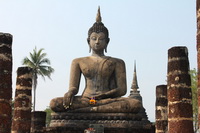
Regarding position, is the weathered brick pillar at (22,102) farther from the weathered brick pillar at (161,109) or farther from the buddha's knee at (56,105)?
the weathered brick pillar at (161,109)

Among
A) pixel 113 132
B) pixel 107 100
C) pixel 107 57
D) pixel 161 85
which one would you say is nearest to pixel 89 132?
pixel 113 132

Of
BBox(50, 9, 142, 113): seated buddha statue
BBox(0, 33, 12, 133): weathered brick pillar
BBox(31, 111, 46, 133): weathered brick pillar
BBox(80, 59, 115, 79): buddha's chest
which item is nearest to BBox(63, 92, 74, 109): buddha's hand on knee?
BBox(50, 9, 142, 113): seated buddha statue

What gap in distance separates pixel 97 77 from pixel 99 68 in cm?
37

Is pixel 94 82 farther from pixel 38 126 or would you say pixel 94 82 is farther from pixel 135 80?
pixel 135 80

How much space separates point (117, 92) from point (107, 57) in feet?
5.38

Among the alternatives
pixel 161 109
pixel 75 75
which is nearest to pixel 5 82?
pixel 75 75

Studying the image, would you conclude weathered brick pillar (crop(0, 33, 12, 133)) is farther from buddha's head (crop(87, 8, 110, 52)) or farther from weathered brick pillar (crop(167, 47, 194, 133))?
weathered brick pillar (crop(167, 47, 194, 133))

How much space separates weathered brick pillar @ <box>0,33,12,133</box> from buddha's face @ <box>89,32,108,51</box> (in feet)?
15.0

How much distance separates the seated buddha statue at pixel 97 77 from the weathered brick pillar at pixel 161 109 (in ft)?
6.96

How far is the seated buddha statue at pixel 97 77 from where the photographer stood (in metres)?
13.5

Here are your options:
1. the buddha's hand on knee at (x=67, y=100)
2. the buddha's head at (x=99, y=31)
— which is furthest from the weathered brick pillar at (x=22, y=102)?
the buddha's head at (x=99, y=31)

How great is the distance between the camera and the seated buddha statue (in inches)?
531

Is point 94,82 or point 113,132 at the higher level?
point 94,82

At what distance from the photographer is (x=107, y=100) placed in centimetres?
1354
